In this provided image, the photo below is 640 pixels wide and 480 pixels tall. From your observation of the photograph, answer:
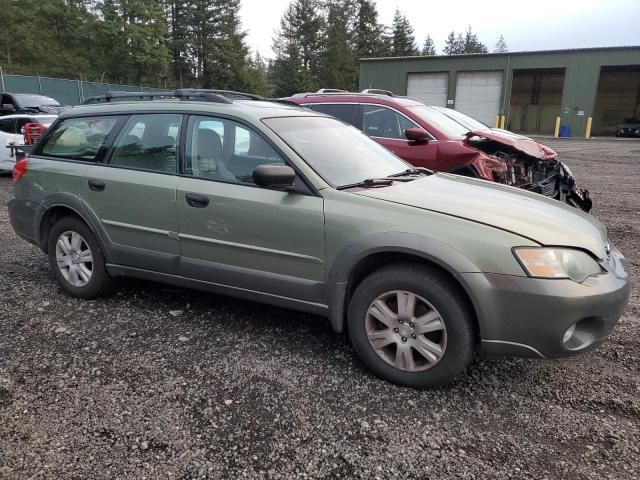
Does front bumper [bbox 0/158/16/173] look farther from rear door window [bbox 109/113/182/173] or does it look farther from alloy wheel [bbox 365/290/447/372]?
alloy wheel [bbox 365/290/447/372]

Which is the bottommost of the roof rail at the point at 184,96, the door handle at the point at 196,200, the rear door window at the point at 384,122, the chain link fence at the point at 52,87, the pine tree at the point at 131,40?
the door handle at the point at 196,200

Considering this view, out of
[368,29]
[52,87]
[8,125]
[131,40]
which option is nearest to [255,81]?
[131,40]

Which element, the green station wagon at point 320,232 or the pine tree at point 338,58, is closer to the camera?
the green station wagon at point 320,232

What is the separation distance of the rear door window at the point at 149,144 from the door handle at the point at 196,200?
295 millimetres

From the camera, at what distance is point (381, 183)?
3.40m

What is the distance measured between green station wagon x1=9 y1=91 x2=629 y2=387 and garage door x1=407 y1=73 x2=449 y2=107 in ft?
108

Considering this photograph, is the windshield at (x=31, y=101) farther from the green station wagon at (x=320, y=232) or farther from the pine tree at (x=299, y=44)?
the pine tree at (x=299, y=44)

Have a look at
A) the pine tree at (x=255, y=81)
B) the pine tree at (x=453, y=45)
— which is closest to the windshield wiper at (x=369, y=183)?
the pine tree at (x=255, y=81)

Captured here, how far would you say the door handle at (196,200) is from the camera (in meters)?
3.48

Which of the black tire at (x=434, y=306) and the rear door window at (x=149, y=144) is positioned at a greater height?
the rear door window at (x=149, y=144)

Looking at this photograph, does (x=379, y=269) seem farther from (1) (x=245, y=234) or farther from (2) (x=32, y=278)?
(2) (x=32, y=278)

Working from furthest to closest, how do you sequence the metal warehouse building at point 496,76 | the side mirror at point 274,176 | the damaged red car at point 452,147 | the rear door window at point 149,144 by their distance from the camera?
the metal warehouse building at point 496,76 < the damaged red car at point 452,147 < the rear door window at point 149,144 < the side mirror at point 274,176

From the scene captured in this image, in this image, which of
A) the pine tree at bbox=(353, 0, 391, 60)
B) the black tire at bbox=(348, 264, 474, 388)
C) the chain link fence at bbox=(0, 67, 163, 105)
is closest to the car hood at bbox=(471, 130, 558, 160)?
the black tire at bbox=(348, 264, 474, 388)

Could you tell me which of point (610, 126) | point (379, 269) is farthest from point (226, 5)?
point (379, 269)
